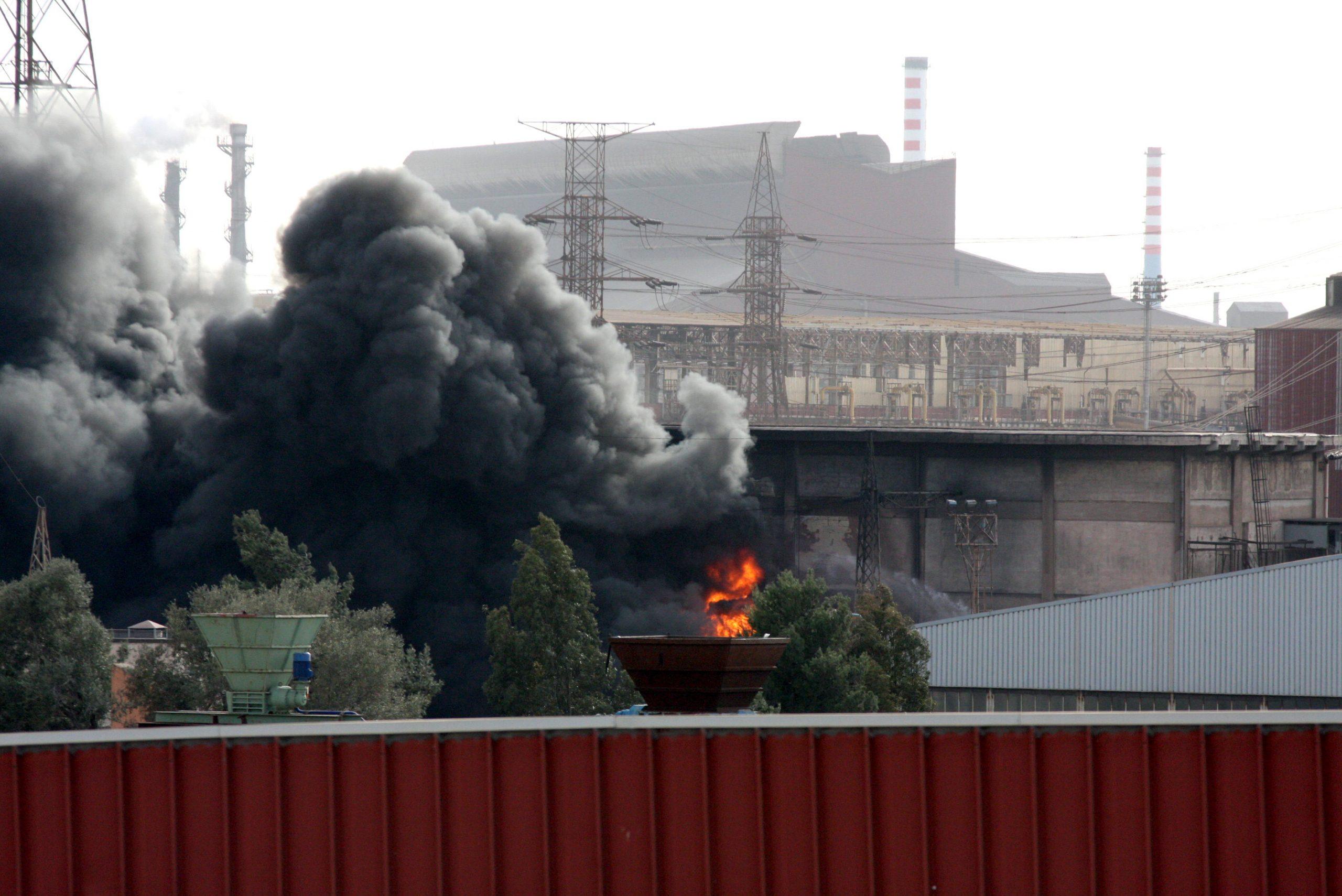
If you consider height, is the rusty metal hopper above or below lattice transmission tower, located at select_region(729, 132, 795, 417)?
below

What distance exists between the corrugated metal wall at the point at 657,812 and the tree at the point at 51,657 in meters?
17.6

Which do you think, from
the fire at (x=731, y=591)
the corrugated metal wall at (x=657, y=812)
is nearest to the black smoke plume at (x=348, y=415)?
the fire at (x=731, y=591)

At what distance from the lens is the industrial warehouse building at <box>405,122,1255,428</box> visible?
10525 centimetres

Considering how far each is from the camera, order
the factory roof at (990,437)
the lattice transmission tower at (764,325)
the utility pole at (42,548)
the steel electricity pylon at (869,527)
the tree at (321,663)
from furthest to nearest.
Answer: the lattice transmission tower at (764,325)
the factory roof at (990,437)
the steel electricity pylon at (869,527)
the utility pole at (42,548)
the tree at (321,663)

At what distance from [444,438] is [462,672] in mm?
9527

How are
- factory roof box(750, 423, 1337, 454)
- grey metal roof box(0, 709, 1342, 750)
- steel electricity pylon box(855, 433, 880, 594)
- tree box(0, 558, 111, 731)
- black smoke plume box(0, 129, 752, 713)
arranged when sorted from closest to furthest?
1. grey metal roof box(0, 709, 1342, 750)
2. tree box(0, 558, 111, 731)
3. black smoke plume box(0, 129, 752, 713)
4. steel electricity pylon box(855, 433, 880, 594)
5. factory roof box(750, 423, 1337, 454)

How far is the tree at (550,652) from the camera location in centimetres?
3238

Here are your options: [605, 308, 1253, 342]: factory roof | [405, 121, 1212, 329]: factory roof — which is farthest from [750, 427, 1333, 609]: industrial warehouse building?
[405, 121, 1212, 329]: factory roof

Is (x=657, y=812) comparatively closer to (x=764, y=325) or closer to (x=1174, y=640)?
(x=1174, y=640)

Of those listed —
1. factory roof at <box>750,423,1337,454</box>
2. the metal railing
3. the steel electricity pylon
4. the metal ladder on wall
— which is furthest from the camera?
the metal ladder on wall

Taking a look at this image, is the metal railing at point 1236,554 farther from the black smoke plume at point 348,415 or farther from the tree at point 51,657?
the tree at point 51,657

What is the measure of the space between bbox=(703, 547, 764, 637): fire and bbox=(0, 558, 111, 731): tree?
1954cm

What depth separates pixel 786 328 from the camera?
343 feet

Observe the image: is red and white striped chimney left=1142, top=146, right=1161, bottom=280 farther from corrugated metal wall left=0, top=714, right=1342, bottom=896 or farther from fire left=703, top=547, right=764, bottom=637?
corrugated metal wall left=0, top=714, right=1342, bottom=896
